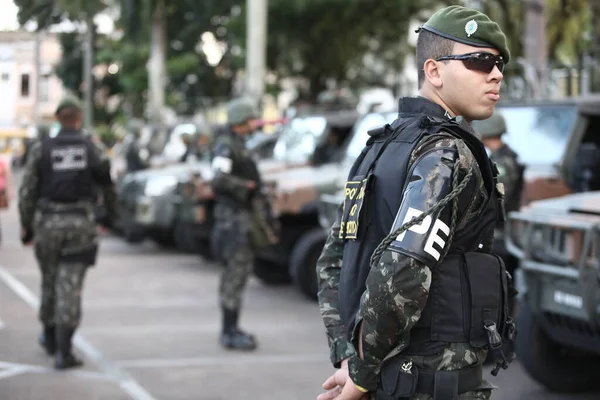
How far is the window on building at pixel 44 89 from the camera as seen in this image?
27.5 ft

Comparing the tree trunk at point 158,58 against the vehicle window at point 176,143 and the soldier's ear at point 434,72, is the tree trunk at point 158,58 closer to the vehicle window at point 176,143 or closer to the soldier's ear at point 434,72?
the vehicle window at point 176,143

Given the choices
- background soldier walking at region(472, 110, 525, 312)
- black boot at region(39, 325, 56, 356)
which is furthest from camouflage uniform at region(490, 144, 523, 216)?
black boot at region(39, 325, 56, 356)

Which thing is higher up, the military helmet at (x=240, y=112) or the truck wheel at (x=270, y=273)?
the military helmet at (x=240, y=112)

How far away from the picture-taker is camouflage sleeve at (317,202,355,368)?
120 inches

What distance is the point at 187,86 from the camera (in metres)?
36.1

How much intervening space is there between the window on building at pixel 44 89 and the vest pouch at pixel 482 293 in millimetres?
5968

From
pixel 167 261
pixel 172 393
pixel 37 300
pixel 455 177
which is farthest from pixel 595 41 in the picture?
pixel 455 177

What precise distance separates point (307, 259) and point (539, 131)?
90.3 inches

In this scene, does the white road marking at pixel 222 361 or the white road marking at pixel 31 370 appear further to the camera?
the white road marking at pixel 222 361

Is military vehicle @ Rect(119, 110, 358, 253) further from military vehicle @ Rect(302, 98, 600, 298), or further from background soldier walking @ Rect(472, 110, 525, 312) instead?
background soldier walking @ Rect(472, 110, 525, 312)

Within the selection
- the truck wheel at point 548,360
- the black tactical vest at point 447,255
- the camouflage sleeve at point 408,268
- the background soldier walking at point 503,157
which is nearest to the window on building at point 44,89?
the background soldier walking at point 503,157

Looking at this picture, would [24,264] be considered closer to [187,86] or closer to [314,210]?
[314,210]

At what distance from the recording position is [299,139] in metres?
12.3

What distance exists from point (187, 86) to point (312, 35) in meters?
8.00
